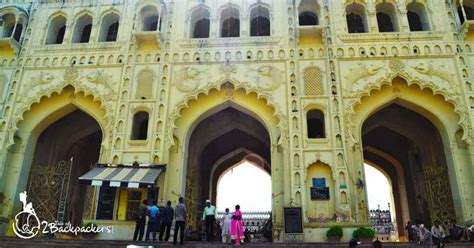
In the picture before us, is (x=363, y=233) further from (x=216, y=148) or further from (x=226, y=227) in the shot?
(x=216, y=148)

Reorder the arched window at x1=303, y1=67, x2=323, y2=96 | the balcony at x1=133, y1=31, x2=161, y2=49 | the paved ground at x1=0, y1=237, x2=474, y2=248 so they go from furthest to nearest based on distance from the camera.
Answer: the balcony at x1=133, y1=31, x2=161, y2=49, the arched window at x1=303, y1=67, x2=323, y2=96, the paved ground at x1=0, y1=237, x2=474, y2=248

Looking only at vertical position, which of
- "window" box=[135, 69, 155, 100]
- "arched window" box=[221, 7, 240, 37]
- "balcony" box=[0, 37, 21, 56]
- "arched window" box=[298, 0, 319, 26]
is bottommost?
"window" box=[135, 69, 155, 100]

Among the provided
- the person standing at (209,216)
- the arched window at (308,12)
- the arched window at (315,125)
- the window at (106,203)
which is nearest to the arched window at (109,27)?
the window at (106,203)

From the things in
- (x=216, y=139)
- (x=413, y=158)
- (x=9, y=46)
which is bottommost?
(x=413, y=158)

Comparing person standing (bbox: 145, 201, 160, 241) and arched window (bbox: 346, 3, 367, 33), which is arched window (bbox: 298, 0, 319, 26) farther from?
person standing (bbox: 145, 201, 160, 241)

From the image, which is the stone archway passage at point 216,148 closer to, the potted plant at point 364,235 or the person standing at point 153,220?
the person standing at point 153,220

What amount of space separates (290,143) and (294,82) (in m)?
2.77

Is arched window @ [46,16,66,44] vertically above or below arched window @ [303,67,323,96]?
above

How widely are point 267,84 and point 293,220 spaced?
5820mm

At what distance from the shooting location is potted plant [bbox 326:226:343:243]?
14.3 metres

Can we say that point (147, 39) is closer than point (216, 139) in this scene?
Yes

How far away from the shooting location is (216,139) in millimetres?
22578

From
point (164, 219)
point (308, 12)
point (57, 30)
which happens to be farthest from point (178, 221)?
point (57, 30)

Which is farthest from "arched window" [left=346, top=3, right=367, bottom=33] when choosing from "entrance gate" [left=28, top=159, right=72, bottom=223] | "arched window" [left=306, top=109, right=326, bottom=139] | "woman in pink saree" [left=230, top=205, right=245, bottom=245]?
"entrance gate" [left=28, top=159, right=72, bottom=223]
